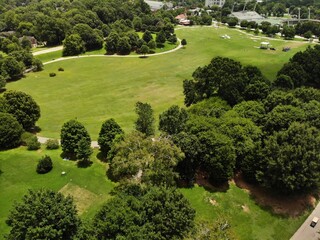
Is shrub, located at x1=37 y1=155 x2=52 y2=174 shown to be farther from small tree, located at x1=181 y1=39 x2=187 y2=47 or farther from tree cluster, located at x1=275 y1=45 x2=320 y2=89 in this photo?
small tree, located at x1=181 y1=39 x2=187 y2=47

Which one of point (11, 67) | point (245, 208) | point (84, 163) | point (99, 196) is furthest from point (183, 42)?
point (99, 196)

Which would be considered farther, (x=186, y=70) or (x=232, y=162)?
(x=186, y=70)

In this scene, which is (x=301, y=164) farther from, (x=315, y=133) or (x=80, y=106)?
(x=80, y=106)

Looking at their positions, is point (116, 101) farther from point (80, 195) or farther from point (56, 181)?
point (80, 195)

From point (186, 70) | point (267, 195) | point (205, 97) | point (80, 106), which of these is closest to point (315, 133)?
point (267, 195)

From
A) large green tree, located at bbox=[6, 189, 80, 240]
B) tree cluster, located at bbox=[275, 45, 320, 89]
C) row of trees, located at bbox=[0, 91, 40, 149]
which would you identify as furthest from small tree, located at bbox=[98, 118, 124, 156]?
tree cluster, located at bbox=[275, 45, 320, 89]

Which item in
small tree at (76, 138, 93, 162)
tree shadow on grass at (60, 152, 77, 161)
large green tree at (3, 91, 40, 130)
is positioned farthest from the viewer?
large green tree at (3, 91, 40, 130)
